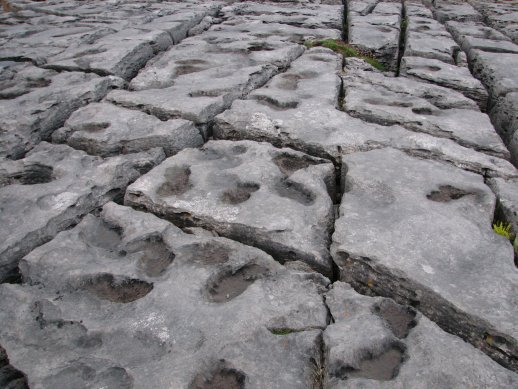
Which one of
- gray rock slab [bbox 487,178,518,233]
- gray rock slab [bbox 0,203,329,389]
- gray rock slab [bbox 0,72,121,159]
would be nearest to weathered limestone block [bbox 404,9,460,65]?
gray rock slab [bbox 487,178,518,233]

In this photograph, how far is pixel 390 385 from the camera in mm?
1702

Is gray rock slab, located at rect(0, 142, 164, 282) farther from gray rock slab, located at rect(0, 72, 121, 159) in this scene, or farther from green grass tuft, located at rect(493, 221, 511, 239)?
green grass tuft, located at rect(493, 221, 511, 239)

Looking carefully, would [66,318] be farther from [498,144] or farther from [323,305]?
[498,144]

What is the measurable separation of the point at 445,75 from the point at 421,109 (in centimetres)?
126

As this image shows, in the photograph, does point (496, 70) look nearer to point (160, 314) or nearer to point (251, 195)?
point (251, 195)

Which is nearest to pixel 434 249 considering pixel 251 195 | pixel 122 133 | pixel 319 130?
pixel 251 195

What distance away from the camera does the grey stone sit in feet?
15.8

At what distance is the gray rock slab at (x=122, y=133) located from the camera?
11.9 feet

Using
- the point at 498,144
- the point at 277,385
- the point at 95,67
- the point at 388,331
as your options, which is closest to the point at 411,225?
the point at 388,331

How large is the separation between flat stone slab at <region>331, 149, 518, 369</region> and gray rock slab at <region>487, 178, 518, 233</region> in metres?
0.08

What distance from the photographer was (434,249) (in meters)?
2.36

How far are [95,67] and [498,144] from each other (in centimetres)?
453

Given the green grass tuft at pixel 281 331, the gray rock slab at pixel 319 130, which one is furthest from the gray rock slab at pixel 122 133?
the green grass tuft at pixel 281 331

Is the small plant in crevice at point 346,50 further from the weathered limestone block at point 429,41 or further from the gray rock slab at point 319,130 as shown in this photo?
the gray rock slab at point 319,130
